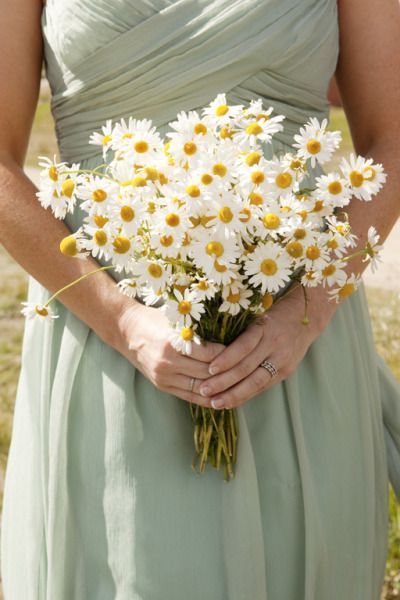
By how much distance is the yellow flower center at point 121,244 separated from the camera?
1786 millimetres

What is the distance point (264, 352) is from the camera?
2166 mm

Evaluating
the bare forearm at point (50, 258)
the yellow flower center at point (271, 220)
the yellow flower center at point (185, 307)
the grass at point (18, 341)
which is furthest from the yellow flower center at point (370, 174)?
the grass at point (18, 341)

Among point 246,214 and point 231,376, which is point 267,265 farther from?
point 231,376

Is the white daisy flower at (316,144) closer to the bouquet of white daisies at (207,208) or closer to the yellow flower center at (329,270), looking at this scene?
the bouquet of white daisies at (207,208)

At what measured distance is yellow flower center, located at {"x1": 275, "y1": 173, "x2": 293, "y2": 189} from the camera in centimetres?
179

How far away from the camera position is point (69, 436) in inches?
95.0

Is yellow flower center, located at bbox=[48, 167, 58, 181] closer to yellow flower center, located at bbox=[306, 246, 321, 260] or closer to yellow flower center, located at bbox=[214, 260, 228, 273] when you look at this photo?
yellow flower center, located at bbox=[214, 260, 228, 273]

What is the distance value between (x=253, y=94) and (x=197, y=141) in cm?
66

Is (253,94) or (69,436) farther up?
(253,94)

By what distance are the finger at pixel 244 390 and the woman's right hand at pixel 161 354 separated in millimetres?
38


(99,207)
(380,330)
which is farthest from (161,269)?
(380,330)

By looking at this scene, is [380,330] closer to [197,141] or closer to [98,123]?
[98,123]

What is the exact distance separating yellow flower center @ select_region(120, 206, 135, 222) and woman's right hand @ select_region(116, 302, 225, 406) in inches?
16.8

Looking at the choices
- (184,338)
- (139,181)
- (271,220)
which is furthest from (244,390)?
(139,181)
